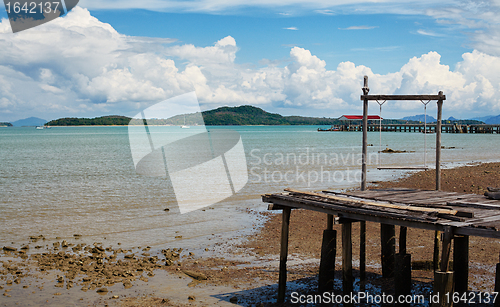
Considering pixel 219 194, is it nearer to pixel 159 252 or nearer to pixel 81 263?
pixel 159 252

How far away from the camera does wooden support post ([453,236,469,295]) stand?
8.59 m

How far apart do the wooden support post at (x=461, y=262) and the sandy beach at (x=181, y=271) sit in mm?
882

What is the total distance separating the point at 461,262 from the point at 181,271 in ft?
22.5

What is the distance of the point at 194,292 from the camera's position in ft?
32.3

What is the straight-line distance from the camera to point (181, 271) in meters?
11.3

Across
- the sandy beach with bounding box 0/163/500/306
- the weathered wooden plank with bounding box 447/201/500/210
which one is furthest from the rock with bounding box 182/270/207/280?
the weathered wooden plank with bounding box 447/201/500/210

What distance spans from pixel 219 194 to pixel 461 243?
17244 millimetres

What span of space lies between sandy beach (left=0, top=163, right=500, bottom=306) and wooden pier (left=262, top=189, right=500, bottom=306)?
0.99 metres

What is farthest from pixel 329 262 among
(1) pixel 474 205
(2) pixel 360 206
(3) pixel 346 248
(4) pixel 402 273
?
(1) pixel 474 205

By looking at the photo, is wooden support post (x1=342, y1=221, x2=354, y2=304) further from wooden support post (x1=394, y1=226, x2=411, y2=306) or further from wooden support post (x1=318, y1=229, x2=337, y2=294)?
wooden support post (x1=394, y1=226, x2=411, y2=306)

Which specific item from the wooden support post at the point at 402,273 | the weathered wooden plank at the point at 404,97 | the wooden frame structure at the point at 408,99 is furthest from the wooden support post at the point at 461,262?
the weathered wooden plank at the point at 404,97

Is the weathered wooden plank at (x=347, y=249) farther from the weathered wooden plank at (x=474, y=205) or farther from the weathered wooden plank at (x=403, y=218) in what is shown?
the weathered wooden plank at (x=474, y=205)

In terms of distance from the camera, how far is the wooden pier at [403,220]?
6.96 metres

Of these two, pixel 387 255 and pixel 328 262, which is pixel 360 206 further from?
pixel 387 255
